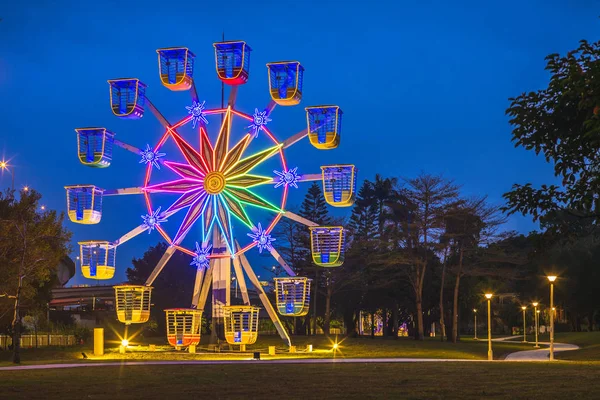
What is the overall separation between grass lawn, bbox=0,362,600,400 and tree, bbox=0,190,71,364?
40.2 feet

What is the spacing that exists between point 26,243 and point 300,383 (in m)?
20.2

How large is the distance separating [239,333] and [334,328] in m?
69.1

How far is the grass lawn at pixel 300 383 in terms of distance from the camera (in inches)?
720

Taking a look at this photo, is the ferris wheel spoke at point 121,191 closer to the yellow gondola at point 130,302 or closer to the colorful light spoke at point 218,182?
the colorful light spoke at point 218,182

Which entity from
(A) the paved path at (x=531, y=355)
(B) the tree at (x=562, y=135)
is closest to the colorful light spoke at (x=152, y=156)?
(A) the paved path at (x=531, y=355)

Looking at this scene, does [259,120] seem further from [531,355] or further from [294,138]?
[531,355]

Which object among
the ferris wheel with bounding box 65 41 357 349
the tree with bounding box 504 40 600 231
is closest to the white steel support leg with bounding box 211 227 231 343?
the ferris wheel with bounding box 65 41 357 349

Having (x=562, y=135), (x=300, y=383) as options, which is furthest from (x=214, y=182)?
(x=562, y=135)

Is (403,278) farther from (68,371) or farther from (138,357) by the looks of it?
(68,371)

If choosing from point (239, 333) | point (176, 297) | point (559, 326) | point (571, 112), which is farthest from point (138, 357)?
point (559, 326)

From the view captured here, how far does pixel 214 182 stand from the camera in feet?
136

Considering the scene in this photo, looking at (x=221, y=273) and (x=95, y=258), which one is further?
(x=221, y=273)

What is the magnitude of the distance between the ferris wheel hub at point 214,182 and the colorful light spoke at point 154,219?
287 centimetres

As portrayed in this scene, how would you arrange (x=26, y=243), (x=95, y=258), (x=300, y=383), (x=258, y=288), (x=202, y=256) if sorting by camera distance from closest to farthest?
(x=300, y=383) → (x=26, y=243) → (x=95, y=258) → (x=202, y=256) → (x=258, y=288)
